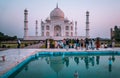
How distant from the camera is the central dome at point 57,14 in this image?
1529 inches

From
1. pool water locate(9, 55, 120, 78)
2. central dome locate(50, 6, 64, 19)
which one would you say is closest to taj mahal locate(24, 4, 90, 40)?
central dome locate(50, 6, 64, 19)

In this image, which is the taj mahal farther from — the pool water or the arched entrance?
the pool water

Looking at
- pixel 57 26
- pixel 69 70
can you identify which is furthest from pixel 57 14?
pixel 69 70

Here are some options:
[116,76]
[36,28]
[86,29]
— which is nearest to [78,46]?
[116,76]

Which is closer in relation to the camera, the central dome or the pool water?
the pool water

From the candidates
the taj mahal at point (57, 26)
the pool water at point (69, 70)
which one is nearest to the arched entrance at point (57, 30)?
the taj mahal at point (57, 26)

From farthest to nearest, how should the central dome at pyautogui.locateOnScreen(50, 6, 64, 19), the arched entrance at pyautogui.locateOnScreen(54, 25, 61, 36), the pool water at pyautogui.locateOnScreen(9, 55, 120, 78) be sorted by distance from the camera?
1. the arched entrance at pyautogui.locateOnScreen(54, 25, 61, 36)
2. the central dome at pyautogui.locateOnScreen(50, 6, 64, 19)
3. the pool water at pyautogui.locateOnScreen(9, 55, 120, 78)

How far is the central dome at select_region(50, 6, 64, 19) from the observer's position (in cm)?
3884

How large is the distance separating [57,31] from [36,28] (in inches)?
184

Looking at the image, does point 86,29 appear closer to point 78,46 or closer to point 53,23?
point 53,23

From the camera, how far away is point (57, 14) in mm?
38906

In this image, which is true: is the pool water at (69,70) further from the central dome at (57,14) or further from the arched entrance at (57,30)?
the arched entrance at (57,30)

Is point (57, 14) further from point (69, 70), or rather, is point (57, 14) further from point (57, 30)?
point (69, 70)

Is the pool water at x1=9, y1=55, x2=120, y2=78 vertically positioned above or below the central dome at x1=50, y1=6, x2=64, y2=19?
below
